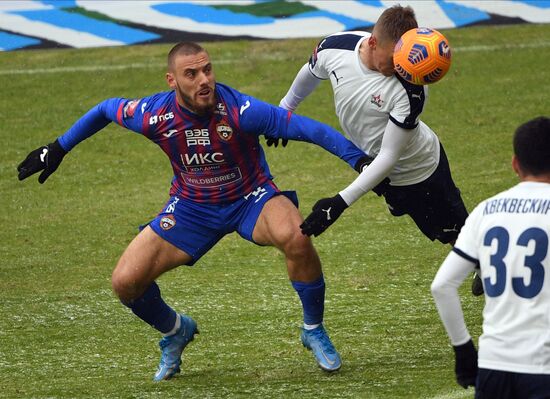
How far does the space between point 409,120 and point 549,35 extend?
9.73 meters

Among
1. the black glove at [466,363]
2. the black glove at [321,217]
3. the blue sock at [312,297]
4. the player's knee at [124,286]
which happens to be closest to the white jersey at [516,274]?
the black glove at [466,363]

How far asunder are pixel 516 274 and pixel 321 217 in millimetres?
2054

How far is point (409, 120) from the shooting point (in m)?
6.37

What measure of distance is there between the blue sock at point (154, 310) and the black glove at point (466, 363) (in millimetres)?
2623

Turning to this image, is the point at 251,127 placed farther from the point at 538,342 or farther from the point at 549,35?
the point at 549,35

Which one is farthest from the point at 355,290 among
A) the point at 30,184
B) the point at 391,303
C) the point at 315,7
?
the point at 315,7

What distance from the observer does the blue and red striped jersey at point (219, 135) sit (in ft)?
20.9

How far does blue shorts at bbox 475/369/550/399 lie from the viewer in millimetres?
4176

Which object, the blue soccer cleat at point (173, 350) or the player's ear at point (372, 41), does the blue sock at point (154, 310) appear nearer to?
the blue soccer cleat at point (173, 350)

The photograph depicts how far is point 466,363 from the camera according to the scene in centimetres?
440

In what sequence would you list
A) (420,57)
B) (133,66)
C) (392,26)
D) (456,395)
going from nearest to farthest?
(456,395) < (420,57) < (392,26) < (133,66)

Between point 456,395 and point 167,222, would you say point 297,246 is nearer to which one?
point 167,222

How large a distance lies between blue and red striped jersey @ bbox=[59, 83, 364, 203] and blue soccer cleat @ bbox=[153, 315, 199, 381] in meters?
0.79

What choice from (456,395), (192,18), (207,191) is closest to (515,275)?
(456,395)
